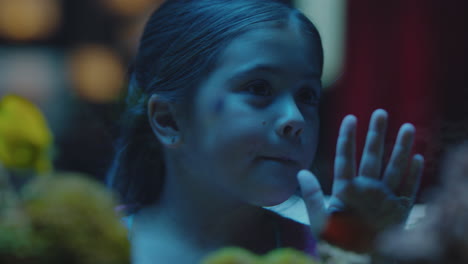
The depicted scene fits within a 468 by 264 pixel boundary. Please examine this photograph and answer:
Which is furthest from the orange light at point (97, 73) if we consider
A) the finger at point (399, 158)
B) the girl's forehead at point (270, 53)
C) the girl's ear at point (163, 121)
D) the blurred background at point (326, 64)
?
the finger at point (399, 158)

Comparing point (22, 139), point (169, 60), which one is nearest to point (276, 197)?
point (169, 60)

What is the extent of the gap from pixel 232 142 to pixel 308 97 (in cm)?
14

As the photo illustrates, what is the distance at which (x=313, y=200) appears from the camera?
29.4 inches

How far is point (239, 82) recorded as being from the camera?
0.77 meters

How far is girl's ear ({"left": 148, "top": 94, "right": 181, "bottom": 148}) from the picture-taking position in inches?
32.1

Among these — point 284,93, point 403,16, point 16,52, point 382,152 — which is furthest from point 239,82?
point 16,52

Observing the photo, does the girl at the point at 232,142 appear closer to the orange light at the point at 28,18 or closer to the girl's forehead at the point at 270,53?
the girl's forehead at the point at 270,53

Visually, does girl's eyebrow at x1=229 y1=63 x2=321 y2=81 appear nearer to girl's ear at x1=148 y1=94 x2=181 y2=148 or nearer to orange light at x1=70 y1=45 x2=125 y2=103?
girl's ear at x1=148 y1=94 x2=181 y2=148

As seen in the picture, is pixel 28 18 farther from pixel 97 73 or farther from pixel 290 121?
pixel 290 121

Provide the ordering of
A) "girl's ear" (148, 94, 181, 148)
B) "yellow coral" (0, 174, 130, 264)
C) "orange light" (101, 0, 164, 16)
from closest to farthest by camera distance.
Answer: "yellow coral" (0, 174, 130, 264), "girl's ear" (148, 94, 181, 148), "orange light" (101, 0, 164, 16)

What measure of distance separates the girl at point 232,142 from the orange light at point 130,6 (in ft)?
0.19

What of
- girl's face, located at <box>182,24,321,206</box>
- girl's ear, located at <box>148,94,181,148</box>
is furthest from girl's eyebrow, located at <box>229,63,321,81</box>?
girl's ear, located at <box>148,94,181,148</box>

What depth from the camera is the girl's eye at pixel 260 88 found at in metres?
0.76

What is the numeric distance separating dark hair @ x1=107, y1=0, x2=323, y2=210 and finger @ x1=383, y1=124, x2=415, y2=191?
0.17 m
